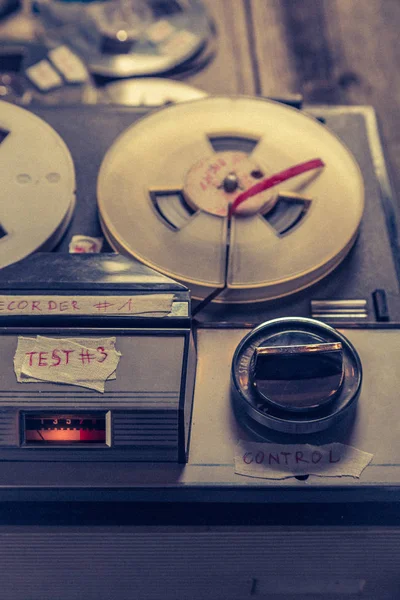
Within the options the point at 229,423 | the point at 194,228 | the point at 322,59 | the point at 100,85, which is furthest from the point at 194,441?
the point at 322,59

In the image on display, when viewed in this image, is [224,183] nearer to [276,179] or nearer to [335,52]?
[276,179]

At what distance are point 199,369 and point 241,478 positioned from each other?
22cm

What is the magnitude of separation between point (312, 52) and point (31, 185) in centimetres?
146

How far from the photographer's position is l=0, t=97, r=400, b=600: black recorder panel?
1.26 m

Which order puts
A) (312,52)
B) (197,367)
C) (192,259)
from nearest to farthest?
(197,367) → (192,259) → (312,52)

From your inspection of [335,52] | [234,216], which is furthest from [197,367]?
[335,52]

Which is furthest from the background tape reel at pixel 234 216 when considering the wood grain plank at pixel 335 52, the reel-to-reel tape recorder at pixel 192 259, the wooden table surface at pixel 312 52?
the wood grain plank at pixel 335 52

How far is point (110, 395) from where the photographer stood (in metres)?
1.23

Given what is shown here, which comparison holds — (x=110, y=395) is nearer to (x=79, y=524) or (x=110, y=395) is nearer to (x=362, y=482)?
(x=79, y=524)

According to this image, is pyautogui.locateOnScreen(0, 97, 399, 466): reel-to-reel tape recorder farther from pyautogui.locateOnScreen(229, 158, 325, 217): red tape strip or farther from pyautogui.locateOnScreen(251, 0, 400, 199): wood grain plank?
pyautogui.locateOnScreen(251, 0, 400, 199): wood grain plank

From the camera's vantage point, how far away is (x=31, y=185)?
159 cm

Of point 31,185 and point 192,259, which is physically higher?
point 31,185

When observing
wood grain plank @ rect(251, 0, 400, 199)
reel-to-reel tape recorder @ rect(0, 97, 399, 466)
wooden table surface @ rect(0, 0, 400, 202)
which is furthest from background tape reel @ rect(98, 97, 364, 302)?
wood grain plank @ rect(251, 0, 400, 199)

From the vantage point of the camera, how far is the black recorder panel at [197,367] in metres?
1.26
